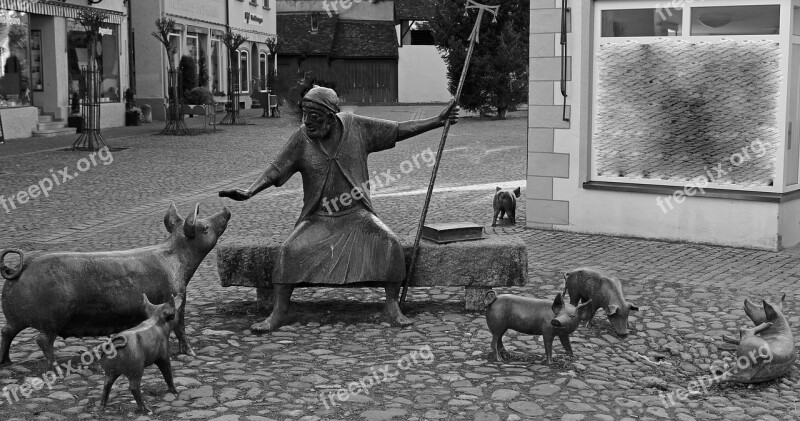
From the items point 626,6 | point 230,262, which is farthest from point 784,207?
point 230,262

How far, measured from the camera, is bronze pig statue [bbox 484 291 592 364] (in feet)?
17.6

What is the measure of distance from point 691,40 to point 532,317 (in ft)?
18.0

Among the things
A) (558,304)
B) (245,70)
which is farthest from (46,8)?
(558,304)

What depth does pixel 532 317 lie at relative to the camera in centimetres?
545

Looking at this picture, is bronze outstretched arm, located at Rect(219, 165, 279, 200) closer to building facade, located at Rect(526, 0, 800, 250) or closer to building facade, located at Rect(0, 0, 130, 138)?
building facade, located at Rect(526, 0, 800, 250)

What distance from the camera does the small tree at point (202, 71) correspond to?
35531mm

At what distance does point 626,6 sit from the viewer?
1023cm

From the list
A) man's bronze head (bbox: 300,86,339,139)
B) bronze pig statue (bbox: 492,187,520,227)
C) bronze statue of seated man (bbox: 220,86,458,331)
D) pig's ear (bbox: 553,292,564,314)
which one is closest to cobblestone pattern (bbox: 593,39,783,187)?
bronze pig statue (bbox: 492,187,520,227)

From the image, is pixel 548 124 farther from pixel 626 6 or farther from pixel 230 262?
pixel 230 262

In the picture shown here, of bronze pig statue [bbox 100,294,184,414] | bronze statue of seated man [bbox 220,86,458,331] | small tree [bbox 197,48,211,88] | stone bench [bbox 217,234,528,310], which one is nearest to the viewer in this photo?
bronze pig statue [bbox 100,294,184,414]

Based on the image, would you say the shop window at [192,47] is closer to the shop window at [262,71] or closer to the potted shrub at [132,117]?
the potted shrub at [132,117]

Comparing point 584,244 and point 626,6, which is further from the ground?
point 626,6

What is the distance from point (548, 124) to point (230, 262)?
200 inches

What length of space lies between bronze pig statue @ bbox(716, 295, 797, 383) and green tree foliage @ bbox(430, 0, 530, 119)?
26434mm
